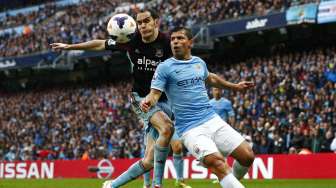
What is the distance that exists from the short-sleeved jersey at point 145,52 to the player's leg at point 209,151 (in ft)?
7.53

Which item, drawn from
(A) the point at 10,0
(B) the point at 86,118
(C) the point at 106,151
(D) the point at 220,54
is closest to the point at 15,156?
(B) the point at 86,118

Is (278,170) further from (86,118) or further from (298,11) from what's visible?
(86,118)

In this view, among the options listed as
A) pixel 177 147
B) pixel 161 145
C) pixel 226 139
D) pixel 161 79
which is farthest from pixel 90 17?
pixel 226 139

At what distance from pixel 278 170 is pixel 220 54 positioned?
18.1m

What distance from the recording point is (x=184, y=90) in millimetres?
9305

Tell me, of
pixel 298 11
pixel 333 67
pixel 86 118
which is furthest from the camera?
pixel 86 118

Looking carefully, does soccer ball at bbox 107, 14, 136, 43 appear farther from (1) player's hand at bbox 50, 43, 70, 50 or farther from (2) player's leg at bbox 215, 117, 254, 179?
(2) player's leg at bbox 215, 117, 254, 179

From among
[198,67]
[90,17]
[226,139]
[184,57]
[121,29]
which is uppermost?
[90,17]

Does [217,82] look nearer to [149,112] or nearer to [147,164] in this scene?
[149,112]

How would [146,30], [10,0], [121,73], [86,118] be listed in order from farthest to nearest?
[10,0] → [121,73] → [86,118] → [146,30]

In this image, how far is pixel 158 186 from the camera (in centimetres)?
1065

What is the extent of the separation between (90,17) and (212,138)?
3780 centimetres

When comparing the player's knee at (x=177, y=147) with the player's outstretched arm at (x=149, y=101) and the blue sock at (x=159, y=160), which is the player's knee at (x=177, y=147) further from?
the player's outstretched arm at (x=149, y=101)

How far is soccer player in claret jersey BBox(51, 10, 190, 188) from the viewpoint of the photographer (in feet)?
34.8
